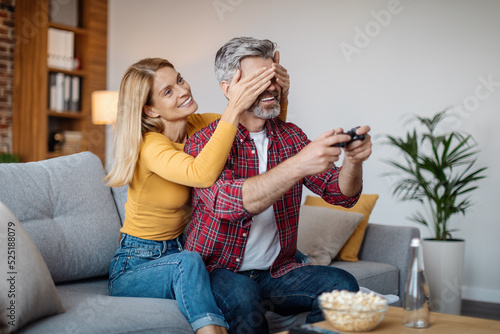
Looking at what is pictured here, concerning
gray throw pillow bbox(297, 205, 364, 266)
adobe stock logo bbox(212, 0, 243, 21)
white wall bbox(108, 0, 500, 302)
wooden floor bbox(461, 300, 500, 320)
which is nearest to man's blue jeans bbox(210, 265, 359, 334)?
gray throw pillow bbox(297, 205, 364, 266)

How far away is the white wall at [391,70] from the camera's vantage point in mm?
3512

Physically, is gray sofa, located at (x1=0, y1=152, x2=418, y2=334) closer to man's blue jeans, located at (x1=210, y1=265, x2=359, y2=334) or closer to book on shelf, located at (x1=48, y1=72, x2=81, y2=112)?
man's blue jeans, located at (x1=210, y1=265, x2=359, y2=334)

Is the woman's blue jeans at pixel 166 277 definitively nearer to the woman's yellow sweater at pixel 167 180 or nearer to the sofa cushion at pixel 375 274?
the woman's yellow sweater at pixel 167 180

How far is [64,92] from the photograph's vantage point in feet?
16.6

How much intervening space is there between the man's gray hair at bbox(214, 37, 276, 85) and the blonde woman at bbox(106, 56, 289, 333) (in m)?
0.08

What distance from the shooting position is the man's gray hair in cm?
176

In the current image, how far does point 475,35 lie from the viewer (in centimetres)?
354

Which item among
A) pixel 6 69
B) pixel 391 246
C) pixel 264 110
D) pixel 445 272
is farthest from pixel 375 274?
pixel 6 69

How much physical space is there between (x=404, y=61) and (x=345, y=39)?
46 cm

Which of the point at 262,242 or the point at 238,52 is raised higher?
the point at 238,52

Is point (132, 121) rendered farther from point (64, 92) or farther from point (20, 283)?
point (64, 92)

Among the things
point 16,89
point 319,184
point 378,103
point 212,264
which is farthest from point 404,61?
point 16,89

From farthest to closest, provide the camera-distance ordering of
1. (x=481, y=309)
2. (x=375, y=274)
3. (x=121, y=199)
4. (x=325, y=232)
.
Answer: (x=481, y=309) < (x=325, y=232) < (x=375, y=274) < (x=121, y=199)

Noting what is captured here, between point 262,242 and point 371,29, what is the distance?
2.55m
